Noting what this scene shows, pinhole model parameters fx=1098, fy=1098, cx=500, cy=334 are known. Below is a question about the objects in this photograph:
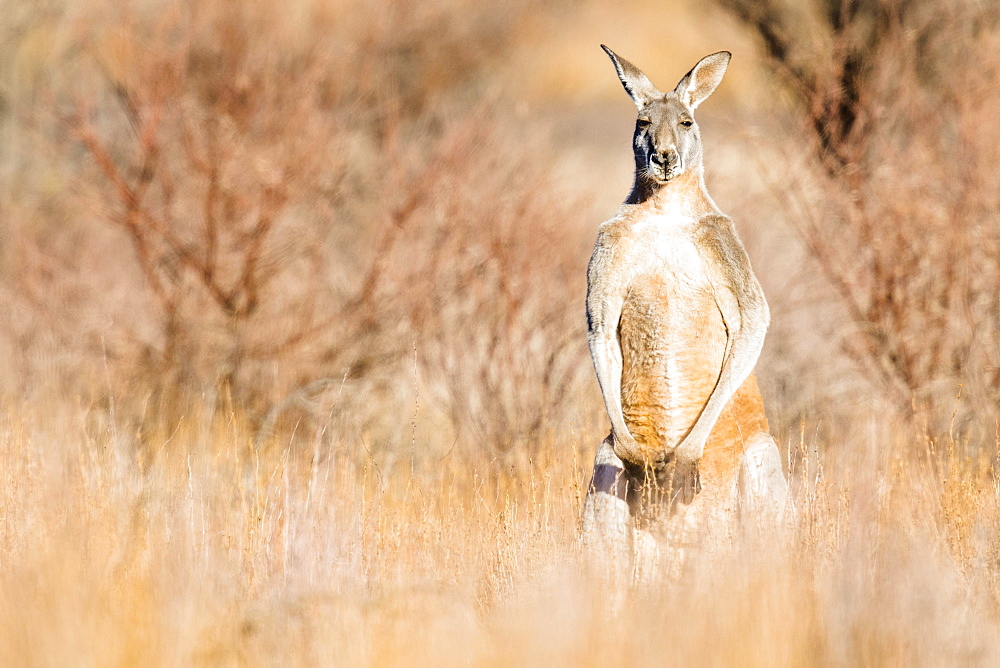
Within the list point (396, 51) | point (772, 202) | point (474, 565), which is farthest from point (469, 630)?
point (396, 51)

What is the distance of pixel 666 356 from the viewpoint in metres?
3.91

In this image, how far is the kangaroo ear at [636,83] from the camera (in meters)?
4.01

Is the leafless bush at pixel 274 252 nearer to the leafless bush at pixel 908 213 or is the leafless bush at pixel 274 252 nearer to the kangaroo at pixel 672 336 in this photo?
the leafless bush at pixel 908 213

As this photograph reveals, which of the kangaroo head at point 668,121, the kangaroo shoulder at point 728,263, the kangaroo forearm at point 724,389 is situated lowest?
the kangaroo forearm at point 724,389

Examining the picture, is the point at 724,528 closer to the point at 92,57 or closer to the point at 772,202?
the point at 772,202

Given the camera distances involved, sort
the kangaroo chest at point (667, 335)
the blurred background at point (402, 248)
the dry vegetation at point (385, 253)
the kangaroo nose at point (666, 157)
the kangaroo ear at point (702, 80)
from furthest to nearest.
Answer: the blurred background at point (402, 248) → the dry vegetation at point (385, 253) → the kangaroo ear at point (702, 80) → the kangaroo chest at point (667, 335) → the kangaroo nose at point (666, 157)

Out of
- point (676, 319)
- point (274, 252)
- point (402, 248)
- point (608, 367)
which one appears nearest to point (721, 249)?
point (676, 319)

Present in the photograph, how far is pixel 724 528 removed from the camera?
12.3ft

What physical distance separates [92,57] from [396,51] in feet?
10.4

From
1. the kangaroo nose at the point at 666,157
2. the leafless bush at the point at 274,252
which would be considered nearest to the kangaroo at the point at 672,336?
the kangaroo nose at the point at 666,157

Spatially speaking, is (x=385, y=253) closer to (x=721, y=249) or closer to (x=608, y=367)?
(x=608, y=367)

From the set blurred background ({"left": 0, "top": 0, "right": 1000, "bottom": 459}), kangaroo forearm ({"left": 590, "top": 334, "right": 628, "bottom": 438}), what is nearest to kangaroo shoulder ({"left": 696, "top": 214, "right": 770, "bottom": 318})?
kangaroo forearm ({"left": 590, "top": 334, "right": 628, "bottom": 438})

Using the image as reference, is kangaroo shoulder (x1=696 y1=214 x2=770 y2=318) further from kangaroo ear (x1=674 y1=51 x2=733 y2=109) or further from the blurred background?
the blurred background

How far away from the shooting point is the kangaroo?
379 centimetres
